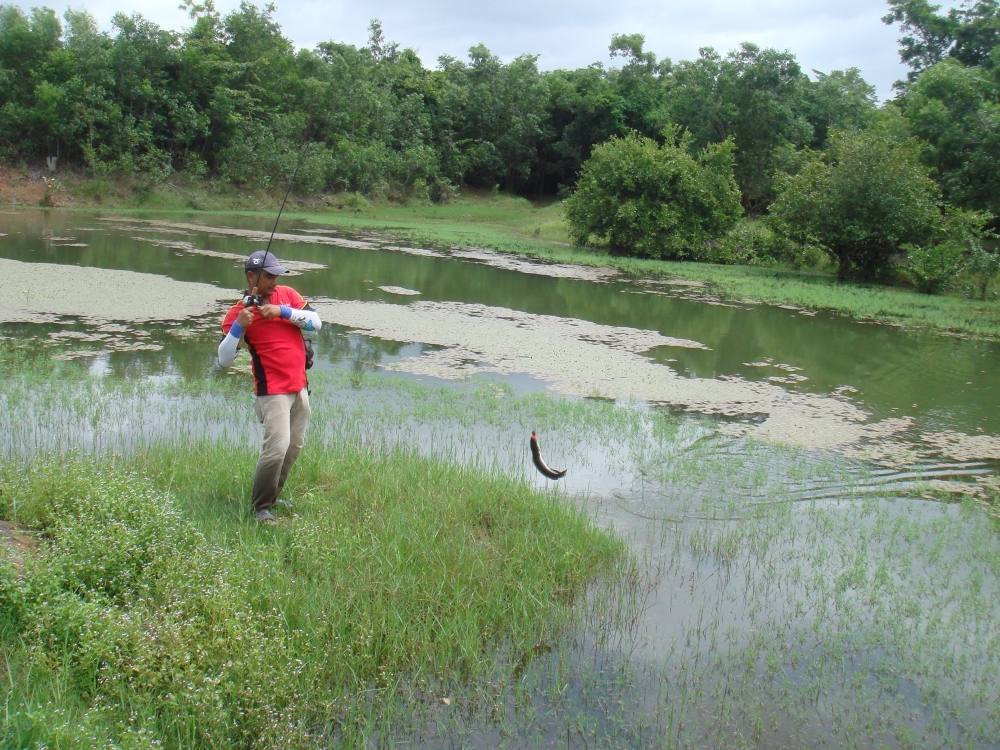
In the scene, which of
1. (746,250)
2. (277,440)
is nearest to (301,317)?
(277,440)

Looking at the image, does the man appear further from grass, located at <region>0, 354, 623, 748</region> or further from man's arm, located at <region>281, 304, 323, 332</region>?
grass, located at <region>0, 354, 623, 748</region>

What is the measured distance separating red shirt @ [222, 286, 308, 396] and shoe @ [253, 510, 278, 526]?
70cm

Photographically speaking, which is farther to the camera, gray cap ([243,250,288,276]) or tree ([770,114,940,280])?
tree ([770,114,940,280])

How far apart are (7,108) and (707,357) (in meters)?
29.0

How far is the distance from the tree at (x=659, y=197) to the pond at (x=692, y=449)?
918 centimetres

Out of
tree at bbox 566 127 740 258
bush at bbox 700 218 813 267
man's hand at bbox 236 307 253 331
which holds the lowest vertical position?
man's hand at bbox 236 307 253 331

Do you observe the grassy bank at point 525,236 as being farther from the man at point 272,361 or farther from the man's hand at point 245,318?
the man's hand at point 245,318

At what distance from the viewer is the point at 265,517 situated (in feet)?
16.5

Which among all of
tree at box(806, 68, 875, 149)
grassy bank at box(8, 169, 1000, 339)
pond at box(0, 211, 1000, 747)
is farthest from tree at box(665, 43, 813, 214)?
pond at box(0, 211, 1000, 747)

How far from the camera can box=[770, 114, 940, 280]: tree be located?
22.4 metres

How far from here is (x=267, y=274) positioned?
201 inches

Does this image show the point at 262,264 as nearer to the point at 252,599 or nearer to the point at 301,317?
the point at 301,317

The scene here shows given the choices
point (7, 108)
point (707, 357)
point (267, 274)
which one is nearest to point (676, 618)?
point (267, 274)

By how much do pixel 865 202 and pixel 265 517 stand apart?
21.4 meters
